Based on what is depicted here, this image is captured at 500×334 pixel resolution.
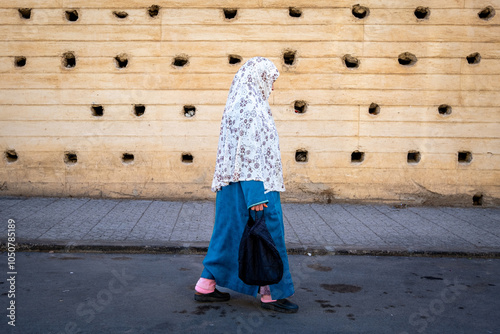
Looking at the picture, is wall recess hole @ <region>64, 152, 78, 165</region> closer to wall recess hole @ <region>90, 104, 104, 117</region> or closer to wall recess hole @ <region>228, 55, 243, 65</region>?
wall recess hole @ <region>90, 104, 104, 117</region>

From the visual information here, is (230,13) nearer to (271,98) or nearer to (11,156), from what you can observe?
(271,98)

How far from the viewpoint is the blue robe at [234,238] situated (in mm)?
3867

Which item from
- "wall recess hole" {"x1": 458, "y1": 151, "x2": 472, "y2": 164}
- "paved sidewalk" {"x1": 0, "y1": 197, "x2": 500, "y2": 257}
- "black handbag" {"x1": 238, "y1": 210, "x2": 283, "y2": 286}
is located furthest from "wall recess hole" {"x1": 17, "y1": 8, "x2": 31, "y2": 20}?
"wall recess hole" {"x1": 458, "y1": 151, "x2": 472, "y2": 164}

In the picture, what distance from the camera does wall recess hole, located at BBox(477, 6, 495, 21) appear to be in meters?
8.08

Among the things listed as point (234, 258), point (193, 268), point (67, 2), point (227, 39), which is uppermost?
point (67, 2)

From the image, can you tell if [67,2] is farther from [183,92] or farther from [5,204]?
[5,204]

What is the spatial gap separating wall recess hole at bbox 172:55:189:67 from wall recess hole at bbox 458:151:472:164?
4.82m

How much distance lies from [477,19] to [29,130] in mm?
7553

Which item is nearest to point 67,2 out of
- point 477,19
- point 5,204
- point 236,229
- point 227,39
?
point 227,39

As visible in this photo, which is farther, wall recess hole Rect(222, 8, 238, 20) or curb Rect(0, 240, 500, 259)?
wall recess hole Rect(222, 8, 238, 20)

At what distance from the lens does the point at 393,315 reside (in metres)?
3.90

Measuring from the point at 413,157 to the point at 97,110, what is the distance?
540cm

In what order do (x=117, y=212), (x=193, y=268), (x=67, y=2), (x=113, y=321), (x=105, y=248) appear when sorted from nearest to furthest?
1. (x=113, y=321)
2. (x=193, y=268)
3. (x=105, y=248)
4. (x=117, y=212)
5. (x=67, y=2)

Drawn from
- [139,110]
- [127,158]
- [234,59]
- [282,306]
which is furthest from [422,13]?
[282,306]
